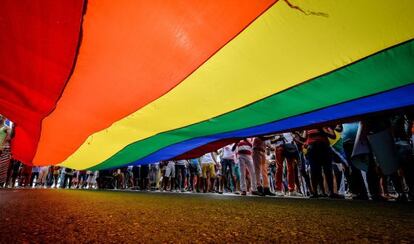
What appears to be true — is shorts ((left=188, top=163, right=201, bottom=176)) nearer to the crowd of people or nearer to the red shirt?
the crowd of people

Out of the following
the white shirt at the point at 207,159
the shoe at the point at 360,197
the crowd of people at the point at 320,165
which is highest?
the white shirt at the point at 207,159

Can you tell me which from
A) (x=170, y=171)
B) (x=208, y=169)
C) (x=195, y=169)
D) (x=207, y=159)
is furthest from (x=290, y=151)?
(x=170, y=171)

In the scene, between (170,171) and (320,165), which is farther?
(170,171)

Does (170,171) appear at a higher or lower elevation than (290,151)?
lower

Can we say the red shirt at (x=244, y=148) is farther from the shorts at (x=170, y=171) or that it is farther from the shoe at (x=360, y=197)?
the shorts at (x=170, y=171)

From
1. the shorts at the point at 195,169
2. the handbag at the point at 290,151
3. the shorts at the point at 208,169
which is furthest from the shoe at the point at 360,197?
the shorts at the point at 195,169

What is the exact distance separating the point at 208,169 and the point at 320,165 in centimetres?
446

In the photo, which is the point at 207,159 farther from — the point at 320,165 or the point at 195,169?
the point at 320,165

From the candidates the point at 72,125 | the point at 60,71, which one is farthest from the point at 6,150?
the point at 60,71

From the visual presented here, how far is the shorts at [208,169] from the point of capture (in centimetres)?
778

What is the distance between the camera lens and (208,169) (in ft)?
25.7

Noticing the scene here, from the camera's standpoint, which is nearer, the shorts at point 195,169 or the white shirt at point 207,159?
the white shirt at point 207,159

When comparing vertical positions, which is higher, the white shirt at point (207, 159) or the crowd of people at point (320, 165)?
Result: the white shirt at point (207, 159)

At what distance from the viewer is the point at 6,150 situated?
607cm
